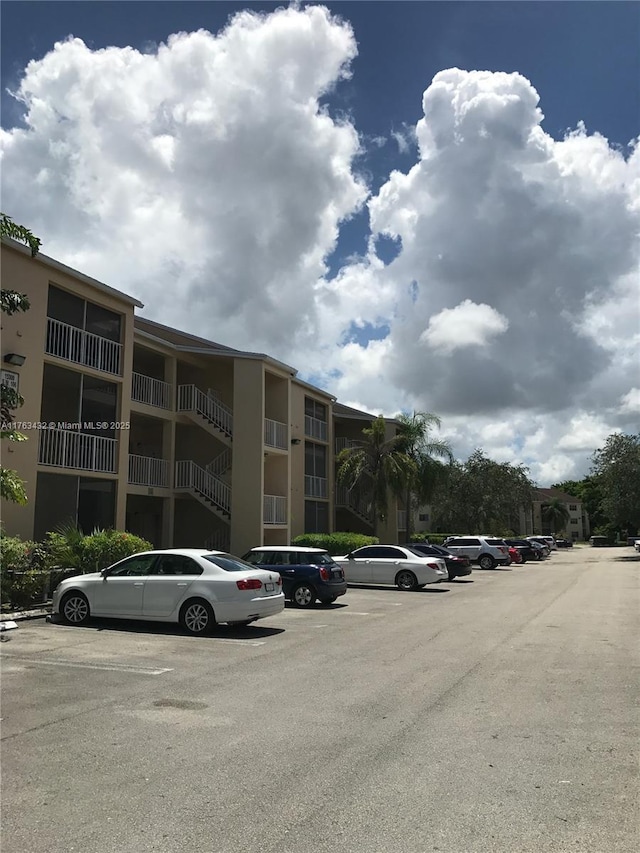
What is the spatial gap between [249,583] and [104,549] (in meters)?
5.47

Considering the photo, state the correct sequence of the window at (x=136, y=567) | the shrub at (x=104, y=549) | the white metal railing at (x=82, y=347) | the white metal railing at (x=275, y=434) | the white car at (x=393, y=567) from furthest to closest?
1. the white metal railing at (x=275, y=434)
2. the white car at (x=393, y=567)
3. the white metal railing at (x=82, y=347)
4. the shrub at (x=104, y=549)
5. the window at (x=136, y=567)

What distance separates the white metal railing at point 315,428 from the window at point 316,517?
126 inches

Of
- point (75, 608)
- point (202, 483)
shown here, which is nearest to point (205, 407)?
point (202, 483)

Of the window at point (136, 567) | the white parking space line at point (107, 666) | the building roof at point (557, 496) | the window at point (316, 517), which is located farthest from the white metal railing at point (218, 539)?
the building roof at point (557, 496)

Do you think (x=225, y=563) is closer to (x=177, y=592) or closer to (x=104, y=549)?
(x=177, y=592)

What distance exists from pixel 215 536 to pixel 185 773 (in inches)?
827

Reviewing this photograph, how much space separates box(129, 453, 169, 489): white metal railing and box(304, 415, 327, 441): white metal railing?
9782 mm

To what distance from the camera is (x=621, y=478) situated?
47625 mm

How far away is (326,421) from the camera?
34719 mm

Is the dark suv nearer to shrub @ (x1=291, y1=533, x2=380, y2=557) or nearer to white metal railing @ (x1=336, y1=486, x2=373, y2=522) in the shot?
shrub @ (x1=291, y1=533, x2=380, y2=557)

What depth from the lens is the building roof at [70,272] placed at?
17.2m

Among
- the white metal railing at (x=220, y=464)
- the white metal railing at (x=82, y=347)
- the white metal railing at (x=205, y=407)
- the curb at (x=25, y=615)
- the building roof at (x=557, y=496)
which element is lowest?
the curb at (x=25, y=615)

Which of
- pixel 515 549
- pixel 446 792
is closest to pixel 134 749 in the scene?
pixel 446 792

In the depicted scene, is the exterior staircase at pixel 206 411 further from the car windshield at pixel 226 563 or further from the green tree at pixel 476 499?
the green tree at pixel 476 499
